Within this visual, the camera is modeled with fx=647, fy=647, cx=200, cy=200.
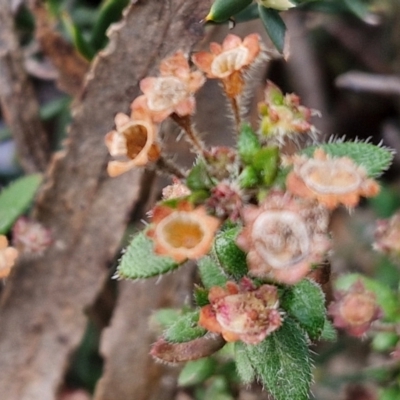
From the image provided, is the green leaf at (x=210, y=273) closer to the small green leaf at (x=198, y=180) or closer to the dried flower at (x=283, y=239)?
the small green leaf at (x=198, y=180)

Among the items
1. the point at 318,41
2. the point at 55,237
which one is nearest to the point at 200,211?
the point at 55,237

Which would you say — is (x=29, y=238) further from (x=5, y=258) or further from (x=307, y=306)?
(x=307, y=306)

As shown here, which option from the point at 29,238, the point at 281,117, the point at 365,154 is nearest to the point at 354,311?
the point at 365,154

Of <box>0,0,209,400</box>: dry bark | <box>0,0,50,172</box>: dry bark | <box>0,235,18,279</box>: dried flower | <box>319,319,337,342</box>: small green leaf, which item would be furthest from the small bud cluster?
<box>0,0,50,172</box>: dry bark

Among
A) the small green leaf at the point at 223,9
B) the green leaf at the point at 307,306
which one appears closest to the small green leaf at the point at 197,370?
the green leaf at the point at 307,306

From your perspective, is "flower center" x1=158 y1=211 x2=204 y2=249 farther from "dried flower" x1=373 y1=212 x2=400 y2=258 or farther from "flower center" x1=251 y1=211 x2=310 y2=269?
"dried flower" x1=373 y1=212 x2=400 y2=258

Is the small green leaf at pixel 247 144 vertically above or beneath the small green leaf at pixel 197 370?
above

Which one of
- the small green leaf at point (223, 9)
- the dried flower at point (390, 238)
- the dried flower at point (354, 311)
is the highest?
the small green leaf at point (223, 9)
